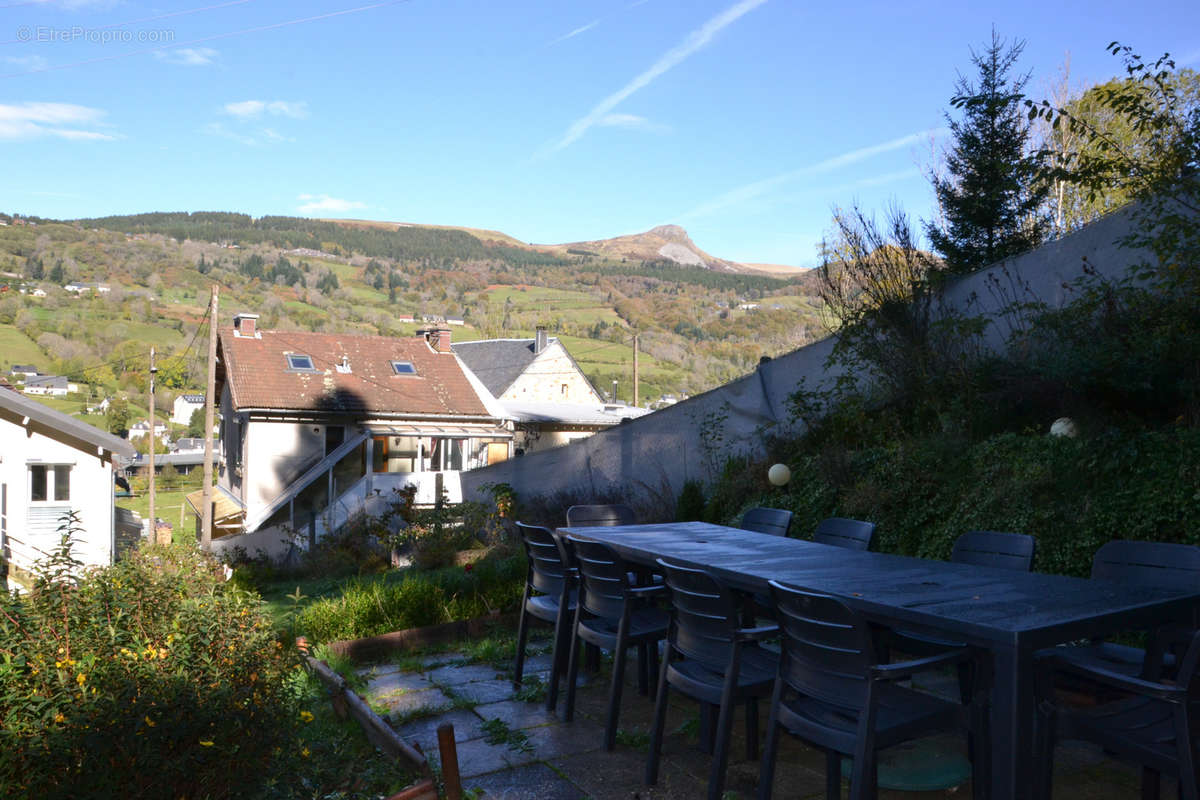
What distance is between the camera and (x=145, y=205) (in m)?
67.4

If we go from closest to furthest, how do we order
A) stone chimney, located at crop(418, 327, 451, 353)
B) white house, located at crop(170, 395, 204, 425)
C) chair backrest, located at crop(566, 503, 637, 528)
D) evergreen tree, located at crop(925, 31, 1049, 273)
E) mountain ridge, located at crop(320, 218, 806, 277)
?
chair backrest, located at crop(566, 503, 637, 528)
evergreen tree, located at crop(925, 31, 1049, 273)
stone chimney, located at crop(418, 327, 451, 353)
white house, located at crop(170, 395, 204, 425)
mountain ridge, located at crop(320, 218, 806, 277)

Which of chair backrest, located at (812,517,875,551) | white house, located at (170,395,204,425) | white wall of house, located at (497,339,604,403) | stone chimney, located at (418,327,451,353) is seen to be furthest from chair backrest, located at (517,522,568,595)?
white house, located at (170,395,204,425)

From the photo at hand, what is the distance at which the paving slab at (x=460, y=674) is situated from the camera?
470 cm

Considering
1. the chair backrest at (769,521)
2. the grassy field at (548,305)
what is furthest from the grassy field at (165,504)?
the chair backrest at (769,521)

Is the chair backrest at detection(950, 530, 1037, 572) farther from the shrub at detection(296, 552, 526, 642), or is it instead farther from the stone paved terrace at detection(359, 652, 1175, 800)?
the shrub at detection(296, 552, 526, 642)

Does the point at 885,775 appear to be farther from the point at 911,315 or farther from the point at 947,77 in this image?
the point at 947,77

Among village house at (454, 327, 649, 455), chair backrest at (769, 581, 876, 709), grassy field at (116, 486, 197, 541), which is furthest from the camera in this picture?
grassy field at (116, 486, 197, 541)

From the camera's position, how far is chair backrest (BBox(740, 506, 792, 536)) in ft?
17.4

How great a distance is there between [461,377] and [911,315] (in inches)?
663

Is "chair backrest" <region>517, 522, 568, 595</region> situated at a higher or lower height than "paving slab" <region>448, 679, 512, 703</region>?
higher

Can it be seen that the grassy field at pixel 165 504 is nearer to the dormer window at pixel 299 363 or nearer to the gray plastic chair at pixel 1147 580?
the dormer window at pixel 299 363

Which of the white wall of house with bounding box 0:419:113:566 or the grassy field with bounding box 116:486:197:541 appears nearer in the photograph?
the white wall of house with bounding box 0:419:113:566

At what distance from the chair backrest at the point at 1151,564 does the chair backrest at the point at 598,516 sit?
9.66 feet

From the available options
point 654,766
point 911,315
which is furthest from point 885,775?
point 911,315
